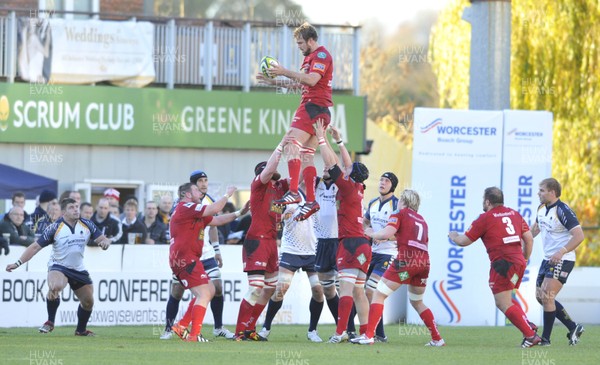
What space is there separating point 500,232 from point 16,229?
8.33 m

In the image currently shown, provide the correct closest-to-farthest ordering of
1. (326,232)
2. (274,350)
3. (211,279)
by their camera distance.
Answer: (274,350) < (326,232) < (211,279)

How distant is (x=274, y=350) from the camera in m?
15.2

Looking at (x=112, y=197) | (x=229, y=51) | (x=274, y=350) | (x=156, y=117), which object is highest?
(x=229, y=51)

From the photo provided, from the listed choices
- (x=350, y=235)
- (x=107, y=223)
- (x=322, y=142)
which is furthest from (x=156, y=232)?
(x=322, y=142)

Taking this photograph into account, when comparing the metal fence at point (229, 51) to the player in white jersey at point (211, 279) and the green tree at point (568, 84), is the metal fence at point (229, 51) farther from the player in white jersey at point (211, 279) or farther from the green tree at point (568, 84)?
the player in white jersey at point (211, 279)

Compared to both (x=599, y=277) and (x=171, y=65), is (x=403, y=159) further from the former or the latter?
(x=599, y=277)

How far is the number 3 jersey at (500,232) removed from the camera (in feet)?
53.2

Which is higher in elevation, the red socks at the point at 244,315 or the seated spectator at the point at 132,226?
the seated spectator at the point at 132,226

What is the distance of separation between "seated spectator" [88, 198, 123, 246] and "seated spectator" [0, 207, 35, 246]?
3.63 ft

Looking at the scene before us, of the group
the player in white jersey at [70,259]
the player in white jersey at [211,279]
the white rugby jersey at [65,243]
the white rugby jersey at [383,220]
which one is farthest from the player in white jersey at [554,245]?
Answer: the white rugby jersey at [65,243]

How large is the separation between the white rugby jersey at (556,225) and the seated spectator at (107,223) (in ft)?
23.9

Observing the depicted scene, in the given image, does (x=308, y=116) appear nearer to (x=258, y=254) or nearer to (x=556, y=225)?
(x=258, y=254)

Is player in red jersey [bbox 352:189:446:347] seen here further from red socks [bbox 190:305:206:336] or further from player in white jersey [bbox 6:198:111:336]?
player in white jersey [bbox 6:198:111:336]

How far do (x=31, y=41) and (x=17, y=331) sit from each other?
1097 cm
